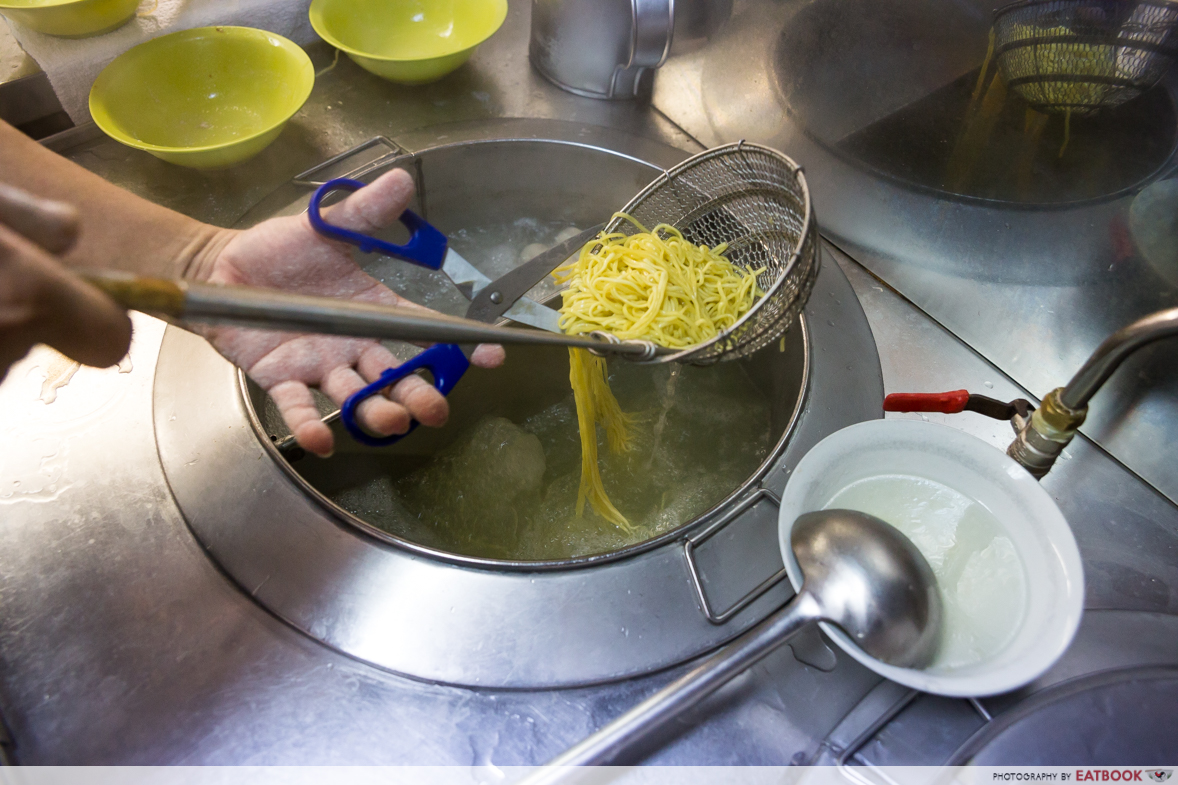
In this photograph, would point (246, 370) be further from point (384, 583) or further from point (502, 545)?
point (502, 545)

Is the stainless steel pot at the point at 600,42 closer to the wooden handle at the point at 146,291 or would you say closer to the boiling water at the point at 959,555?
the boiling water at the point at 959,555

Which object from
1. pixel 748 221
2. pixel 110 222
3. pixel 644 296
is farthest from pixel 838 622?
pixel 110 222

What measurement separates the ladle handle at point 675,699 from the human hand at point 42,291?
0.77 metres

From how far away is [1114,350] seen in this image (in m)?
0.92

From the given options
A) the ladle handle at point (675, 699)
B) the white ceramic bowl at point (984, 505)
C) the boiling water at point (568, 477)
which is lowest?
the boiling water at point (568, 477)

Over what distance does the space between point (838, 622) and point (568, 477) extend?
88 centimetres

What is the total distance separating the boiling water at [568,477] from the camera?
5.06 ft

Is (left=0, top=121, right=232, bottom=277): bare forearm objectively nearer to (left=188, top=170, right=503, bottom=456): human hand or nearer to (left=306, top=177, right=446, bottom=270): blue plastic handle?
(left=188, top=170, right=503, bottom=456): human hand

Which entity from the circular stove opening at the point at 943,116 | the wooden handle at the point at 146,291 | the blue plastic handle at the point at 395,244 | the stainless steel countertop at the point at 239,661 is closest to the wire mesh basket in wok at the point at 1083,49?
the circular stove opening at the point at 943,116

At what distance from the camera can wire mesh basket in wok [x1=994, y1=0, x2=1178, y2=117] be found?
113 centimetres

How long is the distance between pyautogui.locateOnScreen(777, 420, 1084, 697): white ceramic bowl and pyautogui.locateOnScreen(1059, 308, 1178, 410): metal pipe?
0.14m

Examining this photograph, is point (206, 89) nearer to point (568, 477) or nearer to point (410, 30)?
point (410, 30)

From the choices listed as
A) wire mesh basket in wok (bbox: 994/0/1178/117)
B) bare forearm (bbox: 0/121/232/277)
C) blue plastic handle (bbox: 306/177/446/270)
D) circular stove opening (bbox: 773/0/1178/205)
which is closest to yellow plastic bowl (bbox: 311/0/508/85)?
blue plastic handle (bbox: 306/177/446/270)

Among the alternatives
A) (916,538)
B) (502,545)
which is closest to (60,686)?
(502,545)
